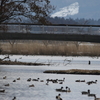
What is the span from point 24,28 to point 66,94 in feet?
135

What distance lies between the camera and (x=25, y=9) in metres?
51.6

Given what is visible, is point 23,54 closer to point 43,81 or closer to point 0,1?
point 0,1

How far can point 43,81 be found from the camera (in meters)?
35.2

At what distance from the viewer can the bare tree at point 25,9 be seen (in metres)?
51.3

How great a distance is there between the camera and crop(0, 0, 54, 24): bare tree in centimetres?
5128

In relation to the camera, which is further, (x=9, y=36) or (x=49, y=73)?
(x=9, y=36)

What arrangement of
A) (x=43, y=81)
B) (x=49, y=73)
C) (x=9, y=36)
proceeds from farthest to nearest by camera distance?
1. (x=9, y=36)
2. (x=49, y=73)
3. (x=43, y=81)

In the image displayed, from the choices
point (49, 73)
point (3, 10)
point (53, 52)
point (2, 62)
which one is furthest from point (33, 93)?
point (53, 52)

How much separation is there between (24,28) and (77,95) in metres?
41.3

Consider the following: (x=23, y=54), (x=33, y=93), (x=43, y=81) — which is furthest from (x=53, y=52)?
(x=33, y=93)

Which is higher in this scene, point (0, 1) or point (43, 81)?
point (0, 1)

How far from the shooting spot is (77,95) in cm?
2720

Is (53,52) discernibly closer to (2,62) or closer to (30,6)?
(2,62)

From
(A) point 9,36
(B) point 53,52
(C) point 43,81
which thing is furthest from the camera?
(B) point 53,52
